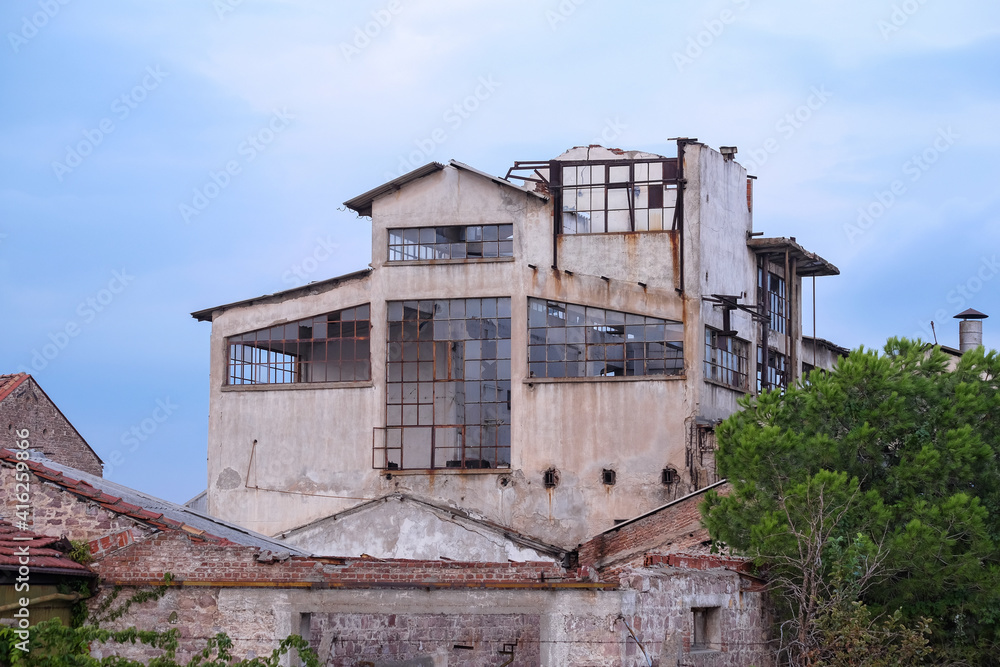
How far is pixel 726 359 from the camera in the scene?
1204 inches

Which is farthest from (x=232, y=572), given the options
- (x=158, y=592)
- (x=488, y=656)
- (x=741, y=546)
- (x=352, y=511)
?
(x=352, y=511)

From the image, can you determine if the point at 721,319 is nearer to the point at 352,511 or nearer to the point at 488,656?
the point at 352,511

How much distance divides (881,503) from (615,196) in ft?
44.6

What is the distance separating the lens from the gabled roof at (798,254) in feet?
104

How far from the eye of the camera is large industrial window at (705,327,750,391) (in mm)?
29719

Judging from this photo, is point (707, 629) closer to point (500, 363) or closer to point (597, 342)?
point (597, 342)

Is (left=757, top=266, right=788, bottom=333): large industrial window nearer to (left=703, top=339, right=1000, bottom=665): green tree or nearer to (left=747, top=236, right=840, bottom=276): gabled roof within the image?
(left=747, top=236, right=840, bottom=276): gabled roof

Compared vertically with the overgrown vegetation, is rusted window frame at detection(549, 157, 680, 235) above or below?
above

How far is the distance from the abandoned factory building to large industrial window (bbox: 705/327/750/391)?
0.06m

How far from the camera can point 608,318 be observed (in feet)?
97.3

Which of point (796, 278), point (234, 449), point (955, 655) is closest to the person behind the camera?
point (955, 655)

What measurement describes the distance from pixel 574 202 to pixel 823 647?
15.4m

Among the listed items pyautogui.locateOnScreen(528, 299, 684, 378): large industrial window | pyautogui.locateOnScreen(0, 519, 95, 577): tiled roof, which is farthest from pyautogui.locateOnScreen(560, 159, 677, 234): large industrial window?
pyautogui.locateOnScreen(0, 519, 95, 577): tiled roof

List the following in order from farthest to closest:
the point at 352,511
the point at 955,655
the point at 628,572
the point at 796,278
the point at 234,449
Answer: the point at 796,278 → the point at 234,449 → the point at 352,511 → the point at 955,655 → the point at 628,572
